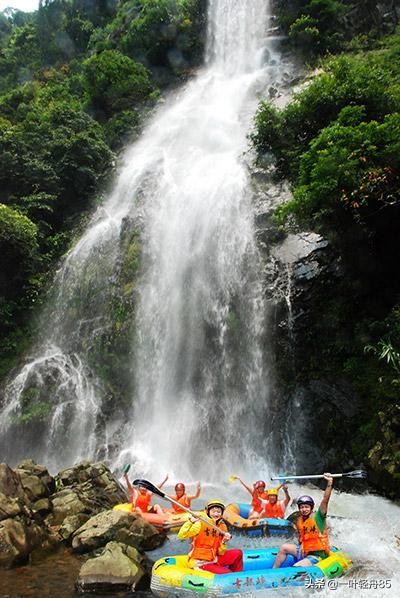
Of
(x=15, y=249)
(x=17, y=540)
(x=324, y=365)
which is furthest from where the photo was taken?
(x=15, y=249)

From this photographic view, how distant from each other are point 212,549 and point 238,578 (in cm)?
65

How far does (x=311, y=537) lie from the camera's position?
6629mm

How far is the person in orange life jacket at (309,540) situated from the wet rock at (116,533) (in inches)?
100

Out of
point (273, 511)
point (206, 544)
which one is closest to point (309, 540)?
point (206, 544)

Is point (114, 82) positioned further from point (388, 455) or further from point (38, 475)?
point (388, 455)

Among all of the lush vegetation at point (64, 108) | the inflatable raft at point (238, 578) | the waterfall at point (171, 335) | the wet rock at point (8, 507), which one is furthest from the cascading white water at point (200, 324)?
the inflatable raft at point (238, 578)

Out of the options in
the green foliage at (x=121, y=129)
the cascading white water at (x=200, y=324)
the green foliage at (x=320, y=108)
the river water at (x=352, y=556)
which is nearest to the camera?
the river water at (x=352, y=556)

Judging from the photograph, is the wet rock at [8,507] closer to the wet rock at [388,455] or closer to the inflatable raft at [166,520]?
the inflatable raft at [166,520]

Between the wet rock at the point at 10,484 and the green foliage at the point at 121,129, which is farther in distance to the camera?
the green foliage at the point at 121,129

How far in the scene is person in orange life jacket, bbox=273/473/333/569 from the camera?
21.3 ft

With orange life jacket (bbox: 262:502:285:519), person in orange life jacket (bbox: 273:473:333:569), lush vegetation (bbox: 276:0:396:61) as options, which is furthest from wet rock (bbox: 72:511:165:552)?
lush vegetation (bbox: 276:0:396:61)

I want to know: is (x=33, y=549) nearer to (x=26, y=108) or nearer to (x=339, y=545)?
(x=339, y=545)

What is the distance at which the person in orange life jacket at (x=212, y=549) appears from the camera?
6340mm

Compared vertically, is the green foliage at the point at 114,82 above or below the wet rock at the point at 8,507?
above
